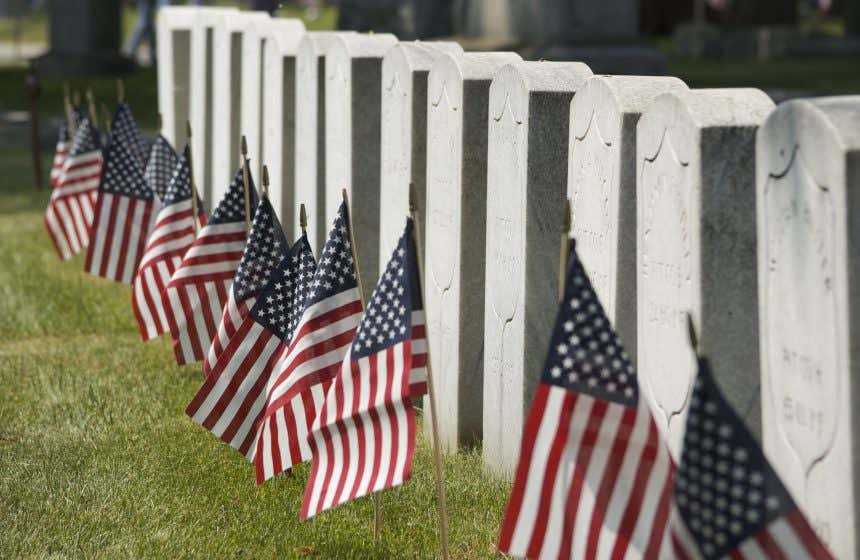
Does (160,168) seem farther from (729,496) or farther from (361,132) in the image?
(729,496)

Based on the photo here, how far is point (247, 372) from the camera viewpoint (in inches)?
241

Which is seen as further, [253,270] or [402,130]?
[402,130]

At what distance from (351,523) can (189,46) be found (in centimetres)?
736

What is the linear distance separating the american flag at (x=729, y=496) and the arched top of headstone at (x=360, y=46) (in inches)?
164

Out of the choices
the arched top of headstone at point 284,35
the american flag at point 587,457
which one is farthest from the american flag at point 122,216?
the american flag at point 587,457

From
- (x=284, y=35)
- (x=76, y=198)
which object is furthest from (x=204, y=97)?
(x=284, y=35)

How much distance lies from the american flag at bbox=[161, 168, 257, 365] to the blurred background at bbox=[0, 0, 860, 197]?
4.63 m

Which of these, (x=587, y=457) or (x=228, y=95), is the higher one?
(x=228, y=95)

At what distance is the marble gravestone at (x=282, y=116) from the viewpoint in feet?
29.5

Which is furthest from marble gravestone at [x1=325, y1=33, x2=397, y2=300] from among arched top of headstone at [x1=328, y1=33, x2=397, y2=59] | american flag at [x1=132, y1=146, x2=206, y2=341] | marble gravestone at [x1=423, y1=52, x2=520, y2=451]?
marble gravestone at [x1=423, y1=52, x2=520, y2=451]

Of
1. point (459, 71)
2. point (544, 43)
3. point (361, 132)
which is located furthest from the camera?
point (544, 43)

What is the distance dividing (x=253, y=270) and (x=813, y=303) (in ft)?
9.64

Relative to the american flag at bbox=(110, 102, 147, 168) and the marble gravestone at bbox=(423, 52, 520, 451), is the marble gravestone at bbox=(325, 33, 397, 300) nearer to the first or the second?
the marble gravestone at bbox=(423, 52, 520, 451)

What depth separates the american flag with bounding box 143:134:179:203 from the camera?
9820 mm
